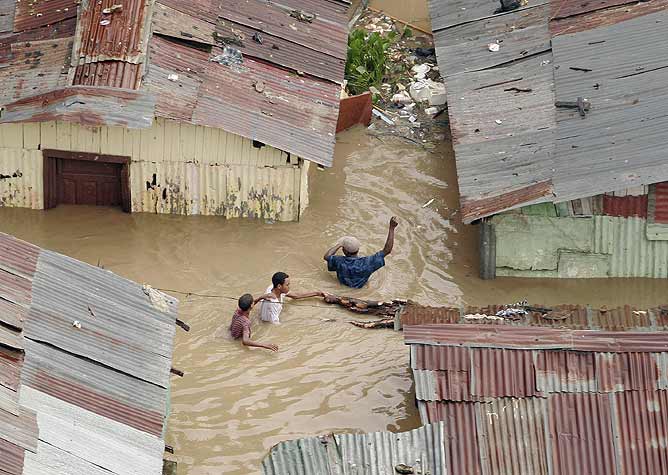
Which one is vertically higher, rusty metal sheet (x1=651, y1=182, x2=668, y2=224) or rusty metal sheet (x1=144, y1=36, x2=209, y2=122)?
rusty metal sheet (x1=144, y1=36, x2=209, y2=122)

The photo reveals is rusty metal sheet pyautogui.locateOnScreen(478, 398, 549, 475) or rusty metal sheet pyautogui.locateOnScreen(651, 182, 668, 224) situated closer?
rusty metal sheet pyautogui.locateOnScreen(478, 398, 549, 475)

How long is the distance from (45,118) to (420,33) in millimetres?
7391

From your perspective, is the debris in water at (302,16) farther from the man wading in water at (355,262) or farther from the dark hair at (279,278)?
the dark hair at (279,278)

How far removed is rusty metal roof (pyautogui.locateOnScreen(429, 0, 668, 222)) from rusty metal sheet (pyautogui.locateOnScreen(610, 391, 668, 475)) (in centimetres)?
342

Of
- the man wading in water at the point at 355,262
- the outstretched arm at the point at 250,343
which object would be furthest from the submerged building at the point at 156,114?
the outstretched arm at the point at 250,343

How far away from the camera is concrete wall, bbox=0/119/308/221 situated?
14.7 meters

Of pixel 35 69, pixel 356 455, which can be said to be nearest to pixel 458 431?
pixel 356 455

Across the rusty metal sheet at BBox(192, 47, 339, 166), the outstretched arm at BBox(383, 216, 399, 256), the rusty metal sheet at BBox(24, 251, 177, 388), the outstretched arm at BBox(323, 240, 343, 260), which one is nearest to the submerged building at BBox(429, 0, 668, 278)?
the outstretched arm at BBox(383, 216, 399, 256)

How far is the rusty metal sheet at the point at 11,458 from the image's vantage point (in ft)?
27.0

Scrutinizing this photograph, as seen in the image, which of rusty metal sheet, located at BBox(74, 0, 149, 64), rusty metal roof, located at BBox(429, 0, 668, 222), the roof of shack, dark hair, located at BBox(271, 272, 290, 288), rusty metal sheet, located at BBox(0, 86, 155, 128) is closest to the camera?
dark hair, located at BBox(271, 272, 290, 288)

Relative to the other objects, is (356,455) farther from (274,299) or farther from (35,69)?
(35,69)

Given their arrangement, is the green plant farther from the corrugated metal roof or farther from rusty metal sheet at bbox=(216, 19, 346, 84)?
the corrugated metal roof

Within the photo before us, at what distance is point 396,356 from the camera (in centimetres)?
1274

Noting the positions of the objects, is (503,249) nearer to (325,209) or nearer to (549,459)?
(325,209)
